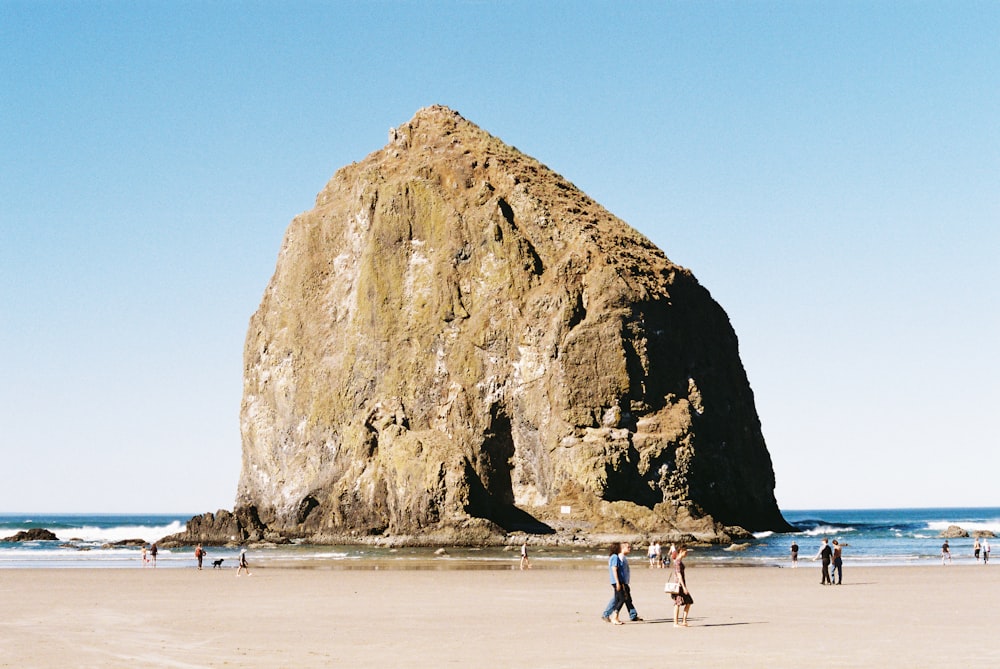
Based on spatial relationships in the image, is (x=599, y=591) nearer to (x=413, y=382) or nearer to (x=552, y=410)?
(x=552, y=410)

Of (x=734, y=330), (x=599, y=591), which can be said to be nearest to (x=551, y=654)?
(x=599, y=591)

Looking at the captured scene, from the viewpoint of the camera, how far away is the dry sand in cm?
2100

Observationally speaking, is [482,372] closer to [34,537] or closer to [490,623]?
[34,537]

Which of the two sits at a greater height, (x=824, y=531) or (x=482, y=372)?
→ (x=482, y=372)

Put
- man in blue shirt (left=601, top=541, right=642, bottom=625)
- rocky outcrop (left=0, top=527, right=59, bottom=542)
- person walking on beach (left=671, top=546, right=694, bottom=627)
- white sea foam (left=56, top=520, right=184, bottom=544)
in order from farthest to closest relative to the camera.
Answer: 1. white sea foam (left=56, top=520, right=184, bottom=544)
2. rocky outcrop (left=0, top=527, right=59, bottom=542)
3. man in blue shirt (left=601, top=541, right=642, bottom=625)
4. person walking on beach (left=671, top=546, right=694, bottom=627)

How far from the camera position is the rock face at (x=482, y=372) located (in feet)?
280

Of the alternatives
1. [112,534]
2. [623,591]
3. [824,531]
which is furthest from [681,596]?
[112,534]

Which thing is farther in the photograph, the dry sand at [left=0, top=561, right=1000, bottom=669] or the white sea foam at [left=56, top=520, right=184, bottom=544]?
the white sea foam at [left=56, top=520, right=184, bottom=544]

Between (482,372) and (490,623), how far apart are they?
67188mm

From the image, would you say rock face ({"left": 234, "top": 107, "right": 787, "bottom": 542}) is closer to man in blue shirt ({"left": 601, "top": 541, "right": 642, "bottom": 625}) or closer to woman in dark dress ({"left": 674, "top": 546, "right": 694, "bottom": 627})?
man in blue shirt ({"left": 601, "top": 541, "right": 642, "bottom": 625})

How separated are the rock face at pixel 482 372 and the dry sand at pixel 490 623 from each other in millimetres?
38533

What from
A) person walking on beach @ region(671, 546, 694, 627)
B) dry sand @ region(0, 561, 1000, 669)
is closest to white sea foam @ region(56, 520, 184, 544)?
dry sand @ region(0, 561, 1000, 669)

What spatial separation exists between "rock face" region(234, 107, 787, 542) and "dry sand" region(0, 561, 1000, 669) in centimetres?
3853

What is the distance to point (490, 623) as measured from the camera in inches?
1085
